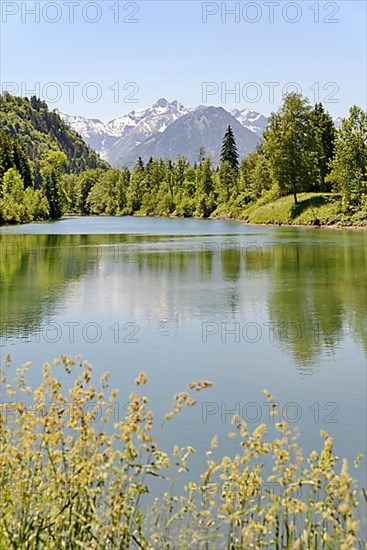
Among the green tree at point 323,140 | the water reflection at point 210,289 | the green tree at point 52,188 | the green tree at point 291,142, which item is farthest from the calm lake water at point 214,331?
the green tree at point 52,188

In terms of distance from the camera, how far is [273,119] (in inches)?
2975

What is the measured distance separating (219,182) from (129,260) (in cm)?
8166

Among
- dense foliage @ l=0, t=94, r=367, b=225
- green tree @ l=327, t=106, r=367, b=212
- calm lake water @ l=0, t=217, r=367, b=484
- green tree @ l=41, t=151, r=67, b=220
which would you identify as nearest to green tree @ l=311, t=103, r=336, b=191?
dense foliage @ l=0, t=94, r=367, b=225

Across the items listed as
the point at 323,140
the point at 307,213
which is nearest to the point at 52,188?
the point at 323,140

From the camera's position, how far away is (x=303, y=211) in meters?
73.5

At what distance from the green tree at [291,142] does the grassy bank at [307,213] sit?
1.58 m

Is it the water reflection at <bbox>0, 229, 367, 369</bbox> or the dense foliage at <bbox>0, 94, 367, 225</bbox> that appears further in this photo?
the dense foliage at <bbox>0, 94, 367, 225</bbox>

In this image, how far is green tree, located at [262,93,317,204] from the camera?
74812 mm

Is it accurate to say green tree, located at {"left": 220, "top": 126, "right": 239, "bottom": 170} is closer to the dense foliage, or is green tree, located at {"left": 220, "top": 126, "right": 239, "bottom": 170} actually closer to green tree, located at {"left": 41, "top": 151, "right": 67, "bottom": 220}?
the dense foliage

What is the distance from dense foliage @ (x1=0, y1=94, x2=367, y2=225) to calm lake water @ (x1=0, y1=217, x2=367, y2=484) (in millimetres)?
35020

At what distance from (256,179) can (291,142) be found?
2115cm

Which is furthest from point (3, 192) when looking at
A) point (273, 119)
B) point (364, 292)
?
point (364, 292)

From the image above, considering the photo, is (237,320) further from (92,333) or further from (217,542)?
(217,542)

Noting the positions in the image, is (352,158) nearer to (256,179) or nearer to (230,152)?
(256,179)
